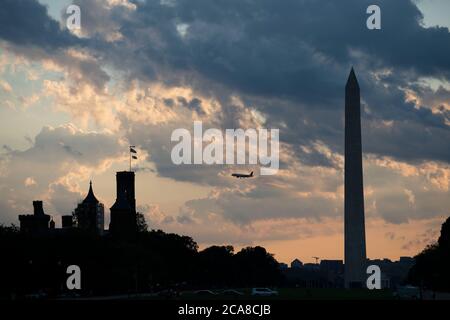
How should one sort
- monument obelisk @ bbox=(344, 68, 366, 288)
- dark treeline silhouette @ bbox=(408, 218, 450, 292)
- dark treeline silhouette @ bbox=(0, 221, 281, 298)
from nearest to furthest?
dark treeline silhouette @ bbox=(0, 221, 281, 298) → monument obelisk @ bbox=(344, 68, 366, 288) → dark treeline silhouette @ bbox=(408, 218, 450, 292)

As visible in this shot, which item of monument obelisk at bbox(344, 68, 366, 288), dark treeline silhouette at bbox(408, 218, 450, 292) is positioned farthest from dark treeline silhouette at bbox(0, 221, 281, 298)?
dark treeline silhouette at bbox(408, 218, 450, 292)

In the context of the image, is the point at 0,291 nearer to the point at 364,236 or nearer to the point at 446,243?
the point at 364,236

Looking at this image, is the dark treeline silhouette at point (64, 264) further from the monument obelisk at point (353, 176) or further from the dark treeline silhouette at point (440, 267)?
the dark treeline silhouette at point (440, 267)

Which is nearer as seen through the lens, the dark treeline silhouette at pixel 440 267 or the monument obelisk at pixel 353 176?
the monument obelisk at pixel 353 176

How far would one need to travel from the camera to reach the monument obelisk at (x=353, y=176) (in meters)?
124

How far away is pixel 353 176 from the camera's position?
12531cm

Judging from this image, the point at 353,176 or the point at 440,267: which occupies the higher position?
the point at 353,176

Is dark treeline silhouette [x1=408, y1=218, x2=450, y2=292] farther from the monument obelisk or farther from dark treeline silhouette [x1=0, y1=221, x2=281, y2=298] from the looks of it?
dark treeline silhouette [x1=0, y1=221, x2=281, y2=298]

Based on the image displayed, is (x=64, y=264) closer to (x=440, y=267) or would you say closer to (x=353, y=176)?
(x=353, y=176)

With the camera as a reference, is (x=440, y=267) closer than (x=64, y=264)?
No

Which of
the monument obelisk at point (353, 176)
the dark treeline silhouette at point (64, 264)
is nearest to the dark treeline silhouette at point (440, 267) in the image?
the monument obelisk at point (353, 176)

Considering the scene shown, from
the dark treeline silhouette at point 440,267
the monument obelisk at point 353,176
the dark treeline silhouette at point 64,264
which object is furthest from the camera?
the dark treeline silhouette at point 440,267

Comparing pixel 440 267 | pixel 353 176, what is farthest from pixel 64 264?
pixel 440 267

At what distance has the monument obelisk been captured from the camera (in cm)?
12419
